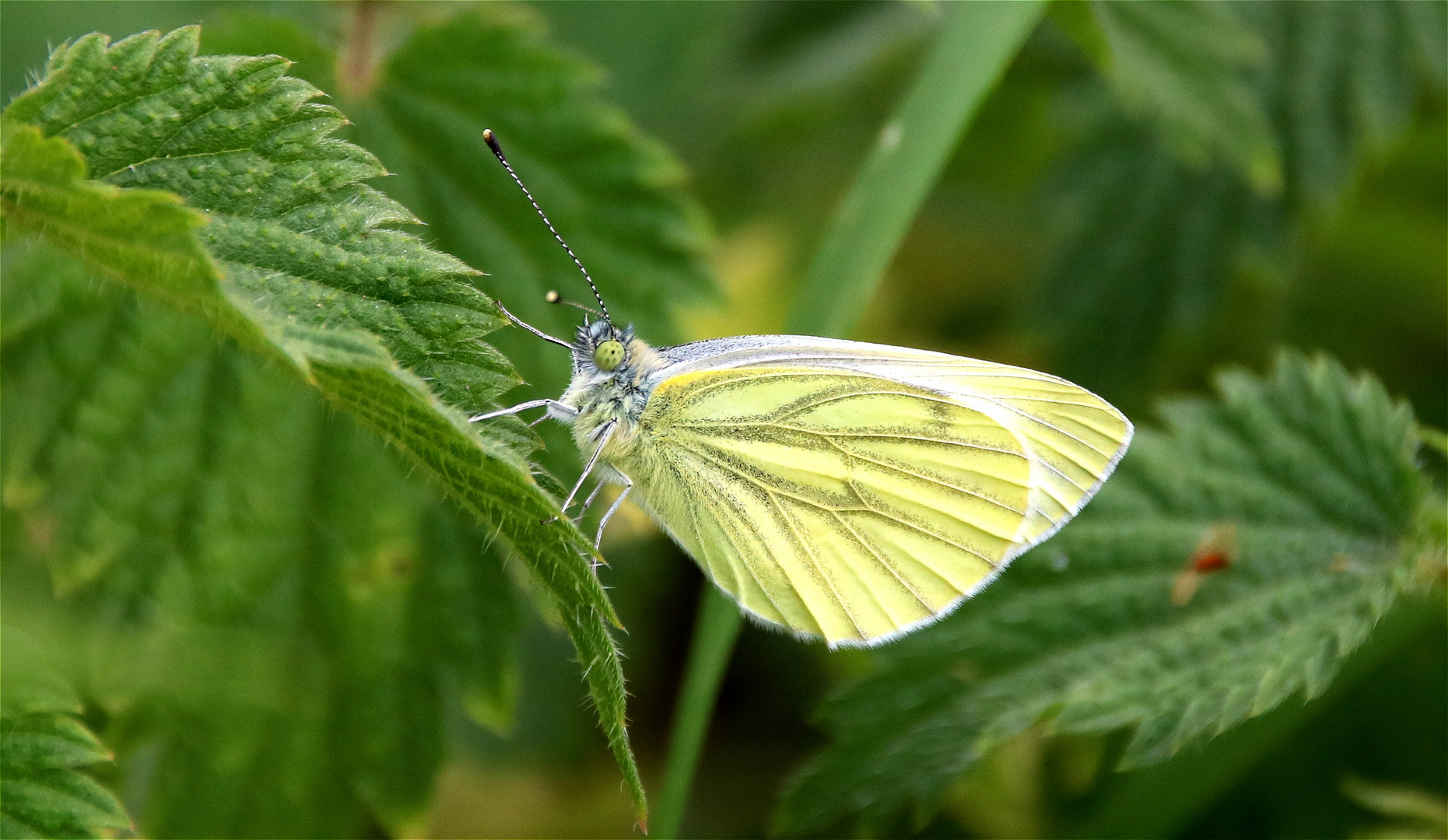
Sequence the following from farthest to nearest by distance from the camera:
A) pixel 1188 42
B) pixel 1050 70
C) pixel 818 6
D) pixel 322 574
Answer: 1. pixel 818 6
2. pixel 1050 70
3. pixel 1188 42
4. pixel 322 574

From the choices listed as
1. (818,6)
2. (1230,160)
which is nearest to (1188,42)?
(1230,160)

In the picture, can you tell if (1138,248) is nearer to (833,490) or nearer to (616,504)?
(833,490)

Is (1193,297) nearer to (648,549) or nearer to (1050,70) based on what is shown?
(1050,70)

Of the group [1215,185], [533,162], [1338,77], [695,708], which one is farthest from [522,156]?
[1338,77]

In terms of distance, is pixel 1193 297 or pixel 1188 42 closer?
pixel 1188 42

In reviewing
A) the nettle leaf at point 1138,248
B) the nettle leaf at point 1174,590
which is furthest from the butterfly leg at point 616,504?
the nettle leaf at point 1138,248

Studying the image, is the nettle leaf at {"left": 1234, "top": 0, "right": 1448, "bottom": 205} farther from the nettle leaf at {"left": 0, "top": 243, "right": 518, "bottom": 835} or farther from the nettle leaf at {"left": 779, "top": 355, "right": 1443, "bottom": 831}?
the nettle leaf at {"left": 0, "top": 243, "right": 518, "bottom": 835}

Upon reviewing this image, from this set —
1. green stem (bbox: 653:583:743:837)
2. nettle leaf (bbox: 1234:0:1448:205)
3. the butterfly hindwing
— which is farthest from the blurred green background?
green stem (bbox: 653:583:743:837)

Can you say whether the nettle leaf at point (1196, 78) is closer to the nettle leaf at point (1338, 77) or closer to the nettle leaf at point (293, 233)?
the nettle leaf at point (1338, 77)
